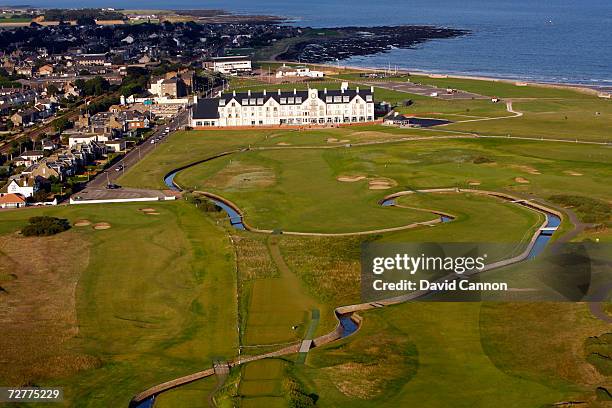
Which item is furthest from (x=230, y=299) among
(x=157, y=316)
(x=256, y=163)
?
(x=256, y=163)

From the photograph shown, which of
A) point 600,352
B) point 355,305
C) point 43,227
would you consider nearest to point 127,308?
point 355,305

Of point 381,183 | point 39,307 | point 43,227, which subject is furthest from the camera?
point 381,183

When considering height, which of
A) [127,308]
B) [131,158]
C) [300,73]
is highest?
[300,73]

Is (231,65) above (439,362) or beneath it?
beneath

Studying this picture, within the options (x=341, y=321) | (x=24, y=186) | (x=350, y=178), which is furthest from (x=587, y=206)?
(x=24, y=186)

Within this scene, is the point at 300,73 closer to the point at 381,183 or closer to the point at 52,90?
the point at 52,90

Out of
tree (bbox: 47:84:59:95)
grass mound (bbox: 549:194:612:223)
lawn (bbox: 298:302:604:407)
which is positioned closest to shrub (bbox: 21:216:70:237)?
lawn (bbox: 298:302:604:407)

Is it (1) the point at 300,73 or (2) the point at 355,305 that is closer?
(2) the point at 355,305

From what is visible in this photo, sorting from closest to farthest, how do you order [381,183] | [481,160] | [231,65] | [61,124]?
1. [381,183]
2. [481,160]
3. [61,124]
4. [231,65]
